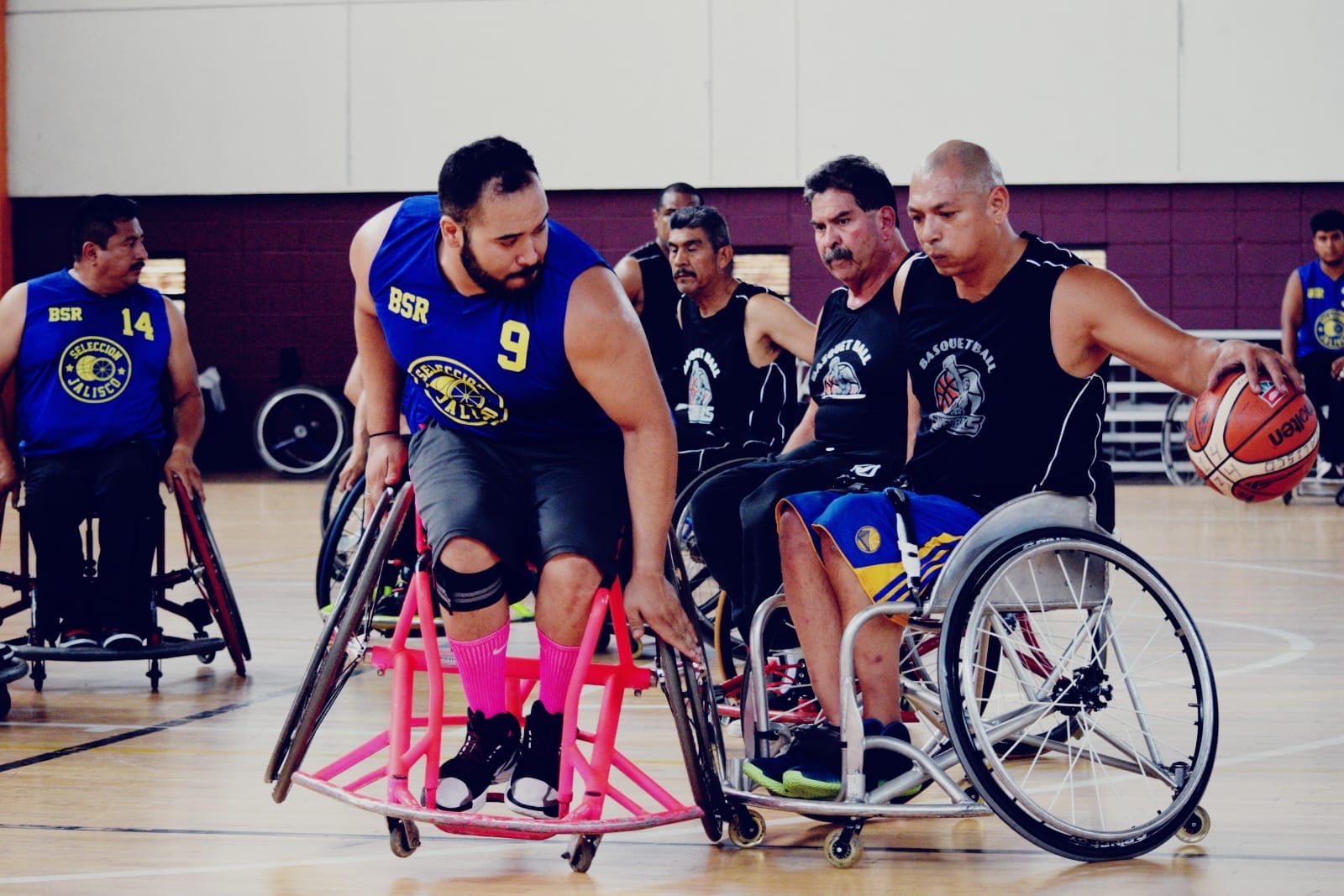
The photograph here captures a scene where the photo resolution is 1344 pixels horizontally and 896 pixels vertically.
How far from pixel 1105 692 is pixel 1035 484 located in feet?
1.17

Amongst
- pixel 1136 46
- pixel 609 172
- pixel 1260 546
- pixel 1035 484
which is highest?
pixel 1136 46

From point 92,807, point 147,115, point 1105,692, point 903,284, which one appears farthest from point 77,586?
point 147,115

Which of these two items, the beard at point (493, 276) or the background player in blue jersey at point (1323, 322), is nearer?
the beard at point (493, 276)

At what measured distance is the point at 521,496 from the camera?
103 inches

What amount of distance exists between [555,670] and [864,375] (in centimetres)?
109

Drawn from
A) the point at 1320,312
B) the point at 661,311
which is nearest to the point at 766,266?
the point at 1320,312

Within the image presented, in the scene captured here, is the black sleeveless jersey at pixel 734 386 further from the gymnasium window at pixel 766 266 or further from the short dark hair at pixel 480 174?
the gymnasium window at pixel 766 266

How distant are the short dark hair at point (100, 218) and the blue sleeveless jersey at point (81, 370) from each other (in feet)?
0.40

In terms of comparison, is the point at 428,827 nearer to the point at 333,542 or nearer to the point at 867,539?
the point at 867,539

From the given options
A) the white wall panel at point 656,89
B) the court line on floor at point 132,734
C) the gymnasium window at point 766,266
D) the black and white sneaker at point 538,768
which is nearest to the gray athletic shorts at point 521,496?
the black and white sneaker at point 538,768

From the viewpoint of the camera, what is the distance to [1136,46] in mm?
10812

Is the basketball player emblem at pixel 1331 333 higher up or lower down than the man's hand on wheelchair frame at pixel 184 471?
higher up

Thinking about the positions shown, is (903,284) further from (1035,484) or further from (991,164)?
(1035,484)

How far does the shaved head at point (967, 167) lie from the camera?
2.70 meters
